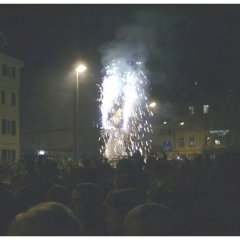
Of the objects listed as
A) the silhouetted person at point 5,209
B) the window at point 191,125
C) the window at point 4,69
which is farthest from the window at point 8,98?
the window at point 191,125

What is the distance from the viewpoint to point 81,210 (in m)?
5.13

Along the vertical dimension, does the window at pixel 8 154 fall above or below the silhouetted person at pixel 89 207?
above

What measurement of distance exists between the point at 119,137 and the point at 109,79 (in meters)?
6.24

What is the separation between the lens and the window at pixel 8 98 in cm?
4541

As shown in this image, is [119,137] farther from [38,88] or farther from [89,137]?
[38,88]

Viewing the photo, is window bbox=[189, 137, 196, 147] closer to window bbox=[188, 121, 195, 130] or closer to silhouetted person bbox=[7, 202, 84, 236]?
window bbox=[188, 121, 195, 130]

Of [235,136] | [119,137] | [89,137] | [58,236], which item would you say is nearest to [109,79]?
[119,137]

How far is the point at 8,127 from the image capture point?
4612cm

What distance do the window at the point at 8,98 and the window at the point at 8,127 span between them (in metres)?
1.73

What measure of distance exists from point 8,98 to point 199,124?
4672 cm

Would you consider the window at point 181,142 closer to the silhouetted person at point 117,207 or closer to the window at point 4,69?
the window at point 4,69

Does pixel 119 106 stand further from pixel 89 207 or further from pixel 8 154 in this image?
pixel 89 207

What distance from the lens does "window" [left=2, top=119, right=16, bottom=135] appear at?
45312mm

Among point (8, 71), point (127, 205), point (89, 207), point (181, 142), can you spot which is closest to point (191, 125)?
point (181, 142)
